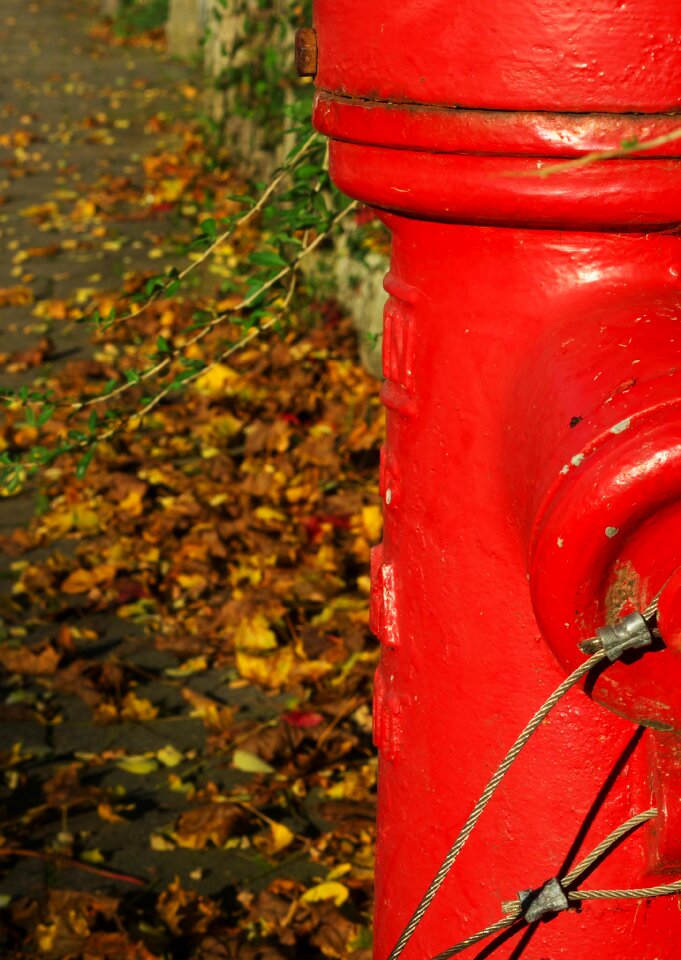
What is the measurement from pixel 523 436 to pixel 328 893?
4.82 ft

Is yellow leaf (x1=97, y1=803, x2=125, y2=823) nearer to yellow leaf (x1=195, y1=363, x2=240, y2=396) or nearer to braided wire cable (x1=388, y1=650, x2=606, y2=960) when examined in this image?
braided wire cable (x1=388, y1=650, x2=606, y2=960)

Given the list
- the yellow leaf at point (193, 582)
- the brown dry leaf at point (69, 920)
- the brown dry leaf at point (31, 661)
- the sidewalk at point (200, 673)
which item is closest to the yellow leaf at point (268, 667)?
the sidewalk at point (200, 673)

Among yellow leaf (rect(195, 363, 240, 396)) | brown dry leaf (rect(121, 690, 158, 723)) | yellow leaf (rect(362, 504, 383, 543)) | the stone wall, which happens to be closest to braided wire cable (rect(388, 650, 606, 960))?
brown dry leaf (rect(121, 690, 158, 723))

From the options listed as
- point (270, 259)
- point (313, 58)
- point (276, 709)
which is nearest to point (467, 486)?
point (313, 58)

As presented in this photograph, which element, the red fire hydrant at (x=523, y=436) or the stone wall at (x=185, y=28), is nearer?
the red fire hydrant at (x=523, y=436)

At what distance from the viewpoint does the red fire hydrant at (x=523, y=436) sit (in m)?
0.94

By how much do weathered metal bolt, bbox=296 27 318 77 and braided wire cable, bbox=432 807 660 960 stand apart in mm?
865

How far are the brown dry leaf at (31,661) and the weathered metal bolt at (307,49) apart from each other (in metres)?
2.02

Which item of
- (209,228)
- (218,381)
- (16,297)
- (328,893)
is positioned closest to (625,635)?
(209,228)

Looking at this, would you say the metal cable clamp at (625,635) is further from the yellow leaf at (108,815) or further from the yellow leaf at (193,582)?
the yellow leaf at (193,582)

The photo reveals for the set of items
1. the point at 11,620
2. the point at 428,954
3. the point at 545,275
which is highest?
the point at 545,275

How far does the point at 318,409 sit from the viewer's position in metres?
4.22

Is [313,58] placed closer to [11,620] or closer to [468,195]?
[468,195]

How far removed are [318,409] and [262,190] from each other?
2085 millimetres
